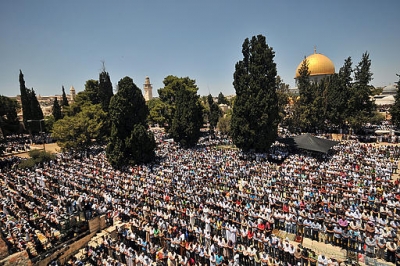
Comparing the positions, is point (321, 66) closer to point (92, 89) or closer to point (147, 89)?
point (92, 89)

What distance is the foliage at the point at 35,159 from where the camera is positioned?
2555 centimetres

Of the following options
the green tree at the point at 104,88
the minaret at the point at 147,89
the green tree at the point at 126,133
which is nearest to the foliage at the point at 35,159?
the green tree at the point at 126,133

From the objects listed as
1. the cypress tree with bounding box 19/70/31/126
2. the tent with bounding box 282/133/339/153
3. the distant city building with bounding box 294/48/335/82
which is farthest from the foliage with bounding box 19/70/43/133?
the distant city building with bounding box 294/48/335/82

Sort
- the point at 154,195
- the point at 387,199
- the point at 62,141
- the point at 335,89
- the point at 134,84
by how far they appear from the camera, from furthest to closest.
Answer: the point at 335,89 < the point at 62,141 < the point at 134,84 < the point at 154,195 < the point at 387,199

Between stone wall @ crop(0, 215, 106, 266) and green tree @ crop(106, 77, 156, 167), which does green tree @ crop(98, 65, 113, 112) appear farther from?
stone wall @ crop(0, 215, 106, 266)

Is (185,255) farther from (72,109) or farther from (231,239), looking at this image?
(72,109)

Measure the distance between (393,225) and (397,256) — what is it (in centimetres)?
192

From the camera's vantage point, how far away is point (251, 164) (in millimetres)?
21812

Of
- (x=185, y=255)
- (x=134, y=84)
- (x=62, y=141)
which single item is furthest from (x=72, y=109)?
(x=185, y=255)

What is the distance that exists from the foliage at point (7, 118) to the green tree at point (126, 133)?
1321 inches

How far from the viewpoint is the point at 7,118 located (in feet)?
148

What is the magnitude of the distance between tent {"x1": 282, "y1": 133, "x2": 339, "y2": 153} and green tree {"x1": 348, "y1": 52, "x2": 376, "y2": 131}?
1080cm

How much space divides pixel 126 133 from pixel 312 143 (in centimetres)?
1804

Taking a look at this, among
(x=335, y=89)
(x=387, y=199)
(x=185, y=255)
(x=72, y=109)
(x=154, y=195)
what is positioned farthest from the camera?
(x=72, y=109)
